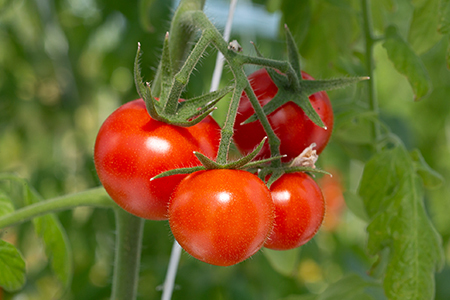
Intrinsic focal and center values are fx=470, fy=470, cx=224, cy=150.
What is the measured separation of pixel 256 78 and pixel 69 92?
4.34ft

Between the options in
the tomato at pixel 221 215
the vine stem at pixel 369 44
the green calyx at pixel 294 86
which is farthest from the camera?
the vine stem at pixel 369 44

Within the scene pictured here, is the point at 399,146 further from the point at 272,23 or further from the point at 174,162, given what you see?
the point at 272,23

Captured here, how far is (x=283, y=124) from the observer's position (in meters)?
0.60

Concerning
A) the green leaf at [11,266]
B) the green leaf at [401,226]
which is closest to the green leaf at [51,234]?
the green leaf at [11,266]

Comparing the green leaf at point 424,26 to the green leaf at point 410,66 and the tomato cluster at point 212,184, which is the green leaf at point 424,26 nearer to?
the green leaf at point 410,66

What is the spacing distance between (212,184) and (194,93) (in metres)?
0.64

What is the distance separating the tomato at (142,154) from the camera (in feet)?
1.69

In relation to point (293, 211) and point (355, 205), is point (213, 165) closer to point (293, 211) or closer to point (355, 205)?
point (293, 211)

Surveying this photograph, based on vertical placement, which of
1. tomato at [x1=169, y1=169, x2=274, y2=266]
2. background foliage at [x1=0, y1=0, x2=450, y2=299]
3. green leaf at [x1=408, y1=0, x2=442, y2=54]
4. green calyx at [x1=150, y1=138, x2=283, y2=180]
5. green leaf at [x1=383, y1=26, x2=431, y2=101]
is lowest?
background foliage at [x1=0, y1=0, x2=450, y2=299]

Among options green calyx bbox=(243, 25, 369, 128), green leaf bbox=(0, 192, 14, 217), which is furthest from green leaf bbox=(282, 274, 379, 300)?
green leaf bbox=(0, 192, 14, 217)

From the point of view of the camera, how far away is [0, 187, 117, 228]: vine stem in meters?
0.65

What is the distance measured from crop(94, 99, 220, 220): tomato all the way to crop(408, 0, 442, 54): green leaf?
1.44 feet

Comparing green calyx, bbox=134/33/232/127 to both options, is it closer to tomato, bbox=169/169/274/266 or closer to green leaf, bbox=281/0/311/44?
tomato, bbox=169/169/274/266

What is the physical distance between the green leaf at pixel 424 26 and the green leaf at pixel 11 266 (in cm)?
70
